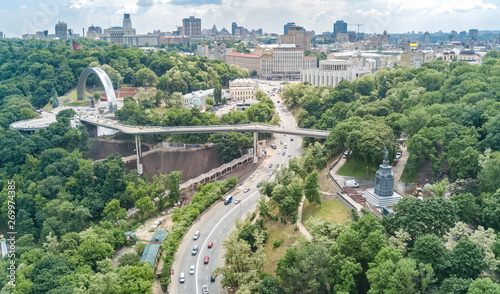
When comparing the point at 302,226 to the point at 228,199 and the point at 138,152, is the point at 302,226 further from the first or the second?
the point at 138,152

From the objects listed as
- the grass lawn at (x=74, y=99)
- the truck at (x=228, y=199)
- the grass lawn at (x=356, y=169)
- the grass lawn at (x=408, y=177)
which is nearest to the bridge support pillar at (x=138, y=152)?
the truck at (x=228, y=199)

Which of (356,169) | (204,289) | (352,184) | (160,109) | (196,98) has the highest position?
(196,98)

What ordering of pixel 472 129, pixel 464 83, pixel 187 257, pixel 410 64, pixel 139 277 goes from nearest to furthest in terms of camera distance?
pixel 139 277
pixel 187 257
pixel 472 129
pixel 464 83
pixel 410 64

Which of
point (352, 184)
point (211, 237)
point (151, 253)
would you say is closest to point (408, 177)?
point (352, 184)

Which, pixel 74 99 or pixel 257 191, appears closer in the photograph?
pixel 257 191

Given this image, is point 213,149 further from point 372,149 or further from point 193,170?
point 372,149

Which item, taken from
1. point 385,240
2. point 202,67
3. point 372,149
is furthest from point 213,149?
point 202,67

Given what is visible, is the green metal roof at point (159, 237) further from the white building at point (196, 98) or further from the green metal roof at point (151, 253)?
the white building at point (196, 98)
